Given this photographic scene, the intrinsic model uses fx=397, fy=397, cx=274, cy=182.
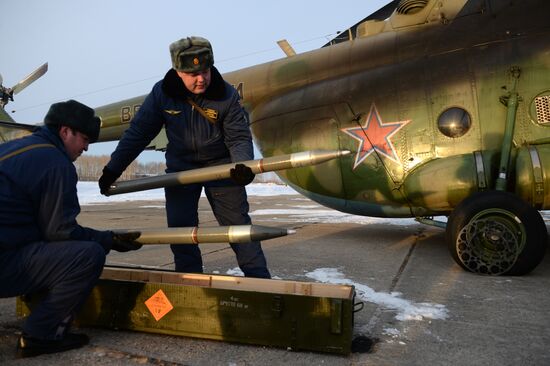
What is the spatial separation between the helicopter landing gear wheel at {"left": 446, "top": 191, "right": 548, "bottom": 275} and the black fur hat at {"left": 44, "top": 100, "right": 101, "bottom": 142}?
3.75 meters

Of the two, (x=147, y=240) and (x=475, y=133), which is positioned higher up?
(x=475, y=133)

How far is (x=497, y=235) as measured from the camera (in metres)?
4.20

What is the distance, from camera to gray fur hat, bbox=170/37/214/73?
10.4ft

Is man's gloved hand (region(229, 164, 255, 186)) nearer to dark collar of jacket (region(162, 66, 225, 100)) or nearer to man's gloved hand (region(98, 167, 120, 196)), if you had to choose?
dark collar of jacket (region(162, 66, 225, 100))

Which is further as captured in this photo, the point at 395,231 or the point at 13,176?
the point at 395,231

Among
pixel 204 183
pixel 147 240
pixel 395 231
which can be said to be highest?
pixel 204 183

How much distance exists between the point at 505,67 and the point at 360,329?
414cm

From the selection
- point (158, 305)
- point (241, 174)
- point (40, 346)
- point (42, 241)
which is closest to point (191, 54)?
point (241, 174)

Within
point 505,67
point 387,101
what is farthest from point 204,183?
point 505,67

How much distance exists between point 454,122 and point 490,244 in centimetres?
182

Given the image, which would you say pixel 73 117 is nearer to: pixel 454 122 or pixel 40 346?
pixel 40 346

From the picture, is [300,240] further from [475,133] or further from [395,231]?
[475,133]

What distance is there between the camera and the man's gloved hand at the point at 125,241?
295cm

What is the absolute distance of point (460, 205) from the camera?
14.6 feet
